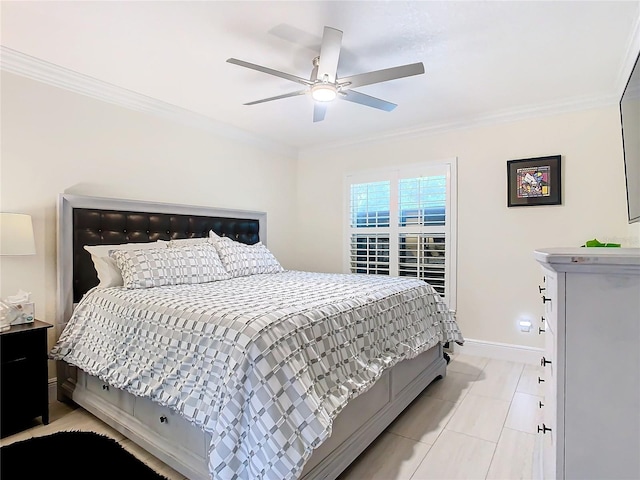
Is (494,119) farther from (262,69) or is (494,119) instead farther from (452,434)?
(452,434)

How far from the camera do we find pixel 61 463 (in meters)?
1.85

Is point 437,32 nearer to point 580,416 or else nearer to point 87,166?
point 580,416

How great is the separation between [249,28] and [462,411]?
281cm

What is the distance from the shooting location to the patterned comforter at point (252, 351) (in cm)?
138

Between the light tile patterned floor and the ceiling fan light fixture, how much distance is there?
2.17 meters

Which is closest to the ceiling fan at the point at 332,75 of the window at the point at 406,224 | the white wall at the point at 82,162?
the white wall at the point at 82,162

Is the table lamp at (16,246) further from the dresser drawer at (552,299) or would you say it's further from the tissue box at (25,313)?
the dresser drawer at (552,299)

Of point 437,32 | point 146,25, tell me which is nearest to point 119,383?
point 146,25

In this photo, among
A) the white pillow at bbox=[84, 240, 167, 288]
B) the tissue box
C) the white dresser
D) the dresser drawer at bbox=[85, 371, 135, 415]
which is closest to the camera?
the white dresser

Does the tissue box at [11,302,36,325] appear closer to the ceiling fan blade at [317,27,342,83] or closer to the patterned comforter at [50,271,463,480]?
the patterned comforter at [50,271,463,480]

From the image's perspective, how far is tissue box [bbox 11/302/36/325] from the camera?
2.26 m

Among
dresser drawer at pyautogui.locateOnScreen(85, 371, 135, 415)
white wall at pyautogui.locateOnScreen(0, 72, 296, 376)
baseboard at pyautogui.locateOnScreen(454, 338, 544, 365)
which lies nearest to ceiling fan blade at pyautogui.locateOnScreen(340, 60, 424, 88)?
white wall at pyautogui.locateOnScreen(0, 72, 296, 376)

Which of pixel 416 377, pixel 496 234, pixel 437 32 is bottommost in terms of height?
pixel 416 377

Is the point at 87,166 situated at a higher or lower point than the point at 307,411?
higher
